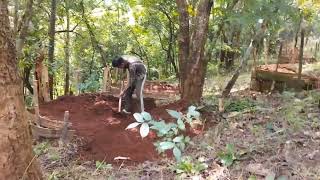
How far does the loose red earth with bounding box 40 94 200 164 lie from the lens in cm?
562

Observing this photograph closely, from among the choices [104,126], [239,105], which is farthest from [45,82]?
[239,105]

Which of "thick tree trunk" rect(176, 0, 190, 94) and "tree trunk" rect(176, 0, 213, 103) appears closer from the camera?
"tree trunk" rect(176, 0, 213, 103)

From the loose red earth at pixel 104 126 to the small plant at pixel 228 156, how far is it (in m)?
1.37

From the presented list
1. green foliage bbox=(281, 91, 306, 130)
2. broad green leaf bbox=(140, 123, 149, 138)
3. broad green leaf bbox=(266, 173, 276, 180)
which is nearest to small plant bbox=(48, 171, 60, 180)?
broad green leaf bbox=(266, 173, 276, 180)

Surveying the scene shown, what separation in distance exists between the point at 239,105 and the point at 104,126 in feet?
7.85

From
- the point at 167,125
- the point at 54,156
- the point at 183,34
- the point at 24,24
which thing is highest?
the point at 24,24

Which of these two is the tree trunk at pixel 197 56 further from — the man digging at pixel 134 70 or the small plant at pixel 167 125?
the small plant at pixel 167 125

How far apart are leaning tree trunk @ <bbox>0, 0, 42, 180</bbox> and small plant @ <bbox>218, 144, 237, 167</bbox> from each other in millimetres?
1929

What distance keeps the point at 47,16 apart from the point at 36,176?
37.7 ft

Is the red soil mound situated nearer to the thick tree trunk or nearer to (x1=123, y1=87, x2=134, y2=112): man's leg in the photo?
(x1=123, y1=87, x2=134, y2=112): man's leg

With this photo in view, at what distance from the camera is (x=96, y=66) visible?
1758 centimetres

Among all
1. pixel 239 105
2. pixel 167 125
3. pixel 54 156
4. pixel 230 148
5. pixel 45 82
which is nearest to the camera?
pixel 167 125

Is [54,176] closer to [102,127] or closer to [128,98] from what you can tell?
[102,127]

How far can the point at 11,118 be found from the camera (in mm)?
2678
